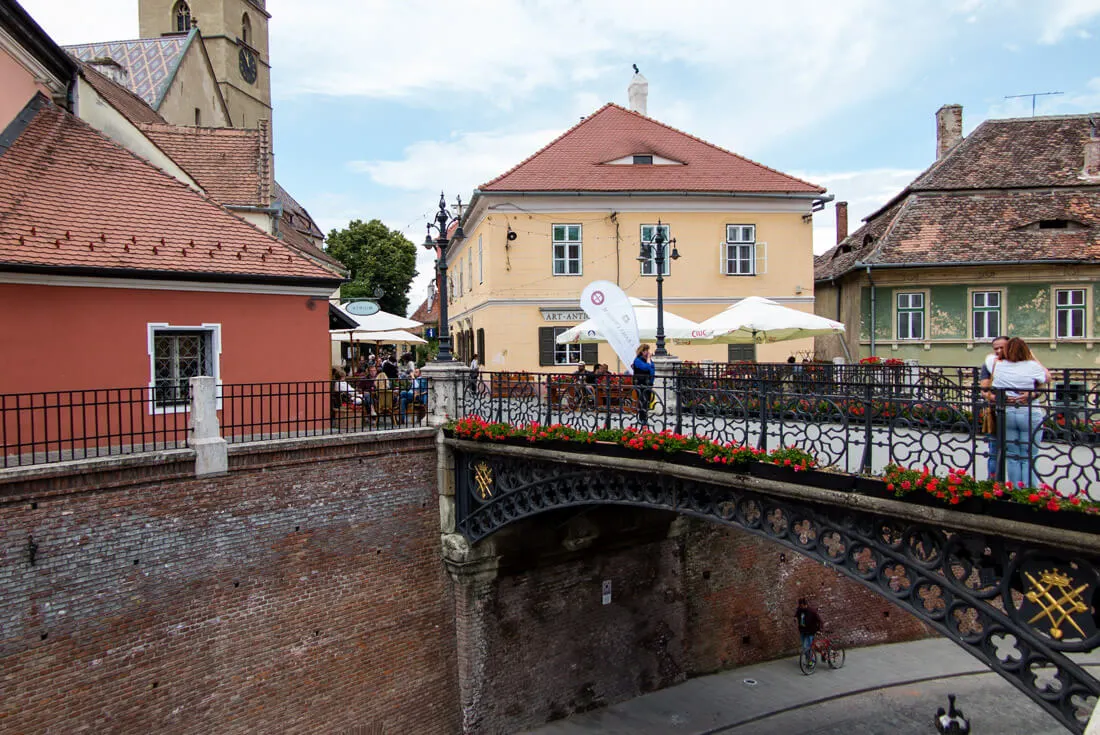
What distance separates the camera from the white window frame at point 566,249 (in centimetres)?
2322

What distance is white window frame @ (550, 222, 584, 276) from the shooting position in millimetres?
23219

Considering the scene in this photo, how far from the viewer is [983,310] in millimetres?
23500

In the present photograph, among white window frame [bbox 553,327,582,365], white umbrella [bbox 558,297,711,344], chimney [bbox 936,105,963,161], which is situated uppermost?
chimney [bbox 936,105,963,161]

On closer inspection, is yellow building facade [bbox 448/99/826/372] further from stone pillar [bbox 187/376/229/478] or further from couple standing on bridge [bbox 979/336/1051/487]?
couple standing on bridge [bbox 979/336/1051/487]

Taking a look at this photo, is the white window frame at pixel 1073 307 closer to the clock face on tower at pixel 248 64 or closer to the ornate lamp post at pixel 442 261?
the ornate lamp post at pixel 442 261

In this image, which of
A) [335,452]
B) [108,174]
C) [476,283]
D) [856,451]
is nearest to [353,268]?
[476,283]

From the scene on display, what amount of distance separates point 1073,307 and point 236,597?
2333 cm

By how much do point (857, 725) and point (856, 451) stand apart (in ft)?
29.5

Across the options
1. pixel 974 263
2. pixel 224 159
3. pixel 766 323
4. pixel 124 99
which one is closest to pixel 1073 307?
pixel 974 263

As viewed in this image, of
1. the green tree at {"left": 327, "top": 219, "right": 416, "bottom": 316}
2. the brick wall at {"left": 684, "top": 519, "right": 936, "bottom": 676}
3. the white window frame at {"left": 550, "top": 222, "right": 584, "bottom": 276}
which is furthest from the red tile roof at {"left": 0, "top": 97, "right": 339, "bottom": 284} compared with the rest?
the green tree at {"left": 327, "top": 219, "right": 416, "bottom": 316}

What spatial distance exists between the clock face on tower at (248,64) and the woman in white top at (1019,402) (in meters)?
45.7

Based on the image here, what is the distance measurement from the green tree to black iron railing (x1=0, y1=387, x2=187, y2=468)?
3449 cm

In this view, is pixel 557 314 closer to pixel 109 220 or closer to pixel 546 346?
pixel 546 346

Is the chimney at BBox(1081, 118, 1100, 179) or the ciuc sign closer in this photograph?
the ciuc sign
